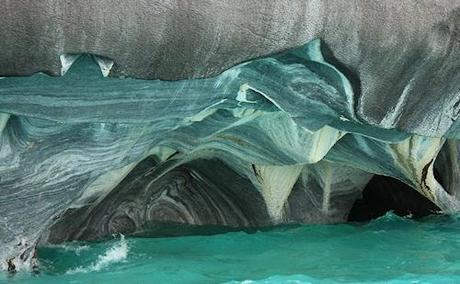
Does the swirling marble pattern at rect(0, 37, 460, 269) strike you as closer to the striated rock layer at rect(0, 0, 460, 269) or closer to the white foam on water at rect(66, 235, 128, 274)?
the striated rock layer at rect(0, 0, 460, 269)

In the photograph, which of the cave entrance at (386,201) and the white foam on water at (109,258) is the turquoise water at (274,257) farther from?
the cave entrance at (386,201)

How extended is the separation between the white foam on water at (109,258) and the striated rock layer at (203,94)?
23cm

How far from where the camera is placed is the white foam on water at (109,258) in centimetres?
316

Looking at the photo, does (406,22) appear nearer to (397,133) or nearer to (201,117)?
(397,133)

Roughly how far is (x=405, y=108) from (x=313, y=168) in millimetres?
1121

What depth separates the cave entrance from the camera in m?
4.56

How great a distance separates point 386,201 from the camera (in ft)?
15.5

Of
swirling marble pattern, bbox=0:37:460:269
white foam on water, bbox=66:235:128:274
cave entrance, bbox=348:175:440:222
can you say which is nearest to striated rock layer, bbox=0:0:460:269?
swirling marble pattern, bbox=0:37:460:269

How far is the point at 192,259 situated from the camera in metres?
3.36

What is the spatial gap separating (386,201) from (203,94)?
2.19 meters

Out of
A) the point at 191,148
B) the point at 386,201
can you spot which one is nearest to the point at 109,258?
the point at 191,148

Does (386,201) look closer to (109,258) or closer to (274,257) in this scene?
(274,257)

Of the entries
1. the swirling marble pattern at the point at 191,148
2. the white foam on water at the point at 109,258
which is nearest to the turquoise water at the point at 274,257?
the white foam on water at the point at 109,258

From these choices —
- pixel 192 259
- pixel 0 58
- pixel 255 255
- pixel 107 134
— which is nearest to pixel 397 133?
pixel 255 255
